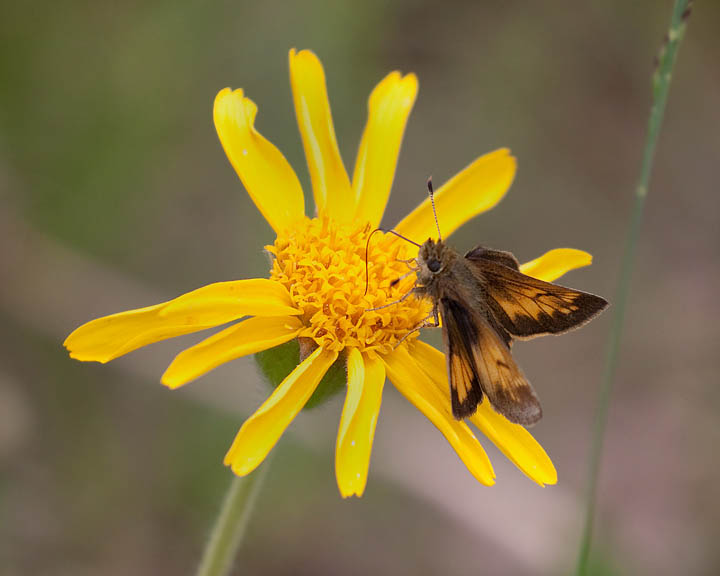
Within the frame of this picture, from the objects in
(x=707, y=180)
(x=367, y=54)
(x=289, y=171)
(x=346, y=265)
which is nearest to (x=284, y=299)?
(x=346, y=265)

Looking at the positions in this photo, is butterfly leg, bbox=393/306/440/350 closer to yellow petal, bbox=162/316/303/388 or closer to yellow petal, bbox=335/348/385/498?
yellow petal, bbox=335/348/385/498

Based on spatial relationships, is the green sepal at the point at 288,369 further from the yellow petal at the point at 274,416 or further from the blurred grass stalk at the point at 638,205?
the blurred grass stalk at the point at 638,205

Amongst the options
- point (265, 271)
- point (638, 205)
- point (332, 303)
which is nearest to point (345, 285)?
point (332, 303)

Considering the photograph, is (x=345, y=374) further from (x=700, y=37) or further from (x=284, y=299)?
(x=700, y=37)

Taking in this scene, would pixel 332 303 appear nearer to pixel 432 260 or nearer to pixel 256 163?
pixel 432 260

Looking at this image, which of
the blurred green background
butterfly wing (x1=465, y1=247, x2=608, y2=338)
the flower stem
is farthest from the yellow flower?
the blurred green background

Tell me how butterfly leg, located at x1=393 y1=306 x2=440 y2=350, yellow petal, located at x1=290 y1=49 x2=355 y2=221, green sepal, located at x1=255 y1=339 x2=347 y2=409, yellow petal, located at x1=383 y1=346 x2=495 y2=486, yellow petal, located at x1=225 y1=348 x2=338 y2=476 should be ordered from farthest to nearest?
yellow petal, located at x1=290 y1=49 x2=355 y2=221 → butterfly leg, located at x1=393 y1=306 x2=440 y2=350 → green sepal, located at x1=255 y1=339 x2=347 y2=409 → yellow petal, located at x1=383 y1=346 x2=495 y2=486 → yellow petal, located at x1=225 y1=348 x2=338 y2=476
